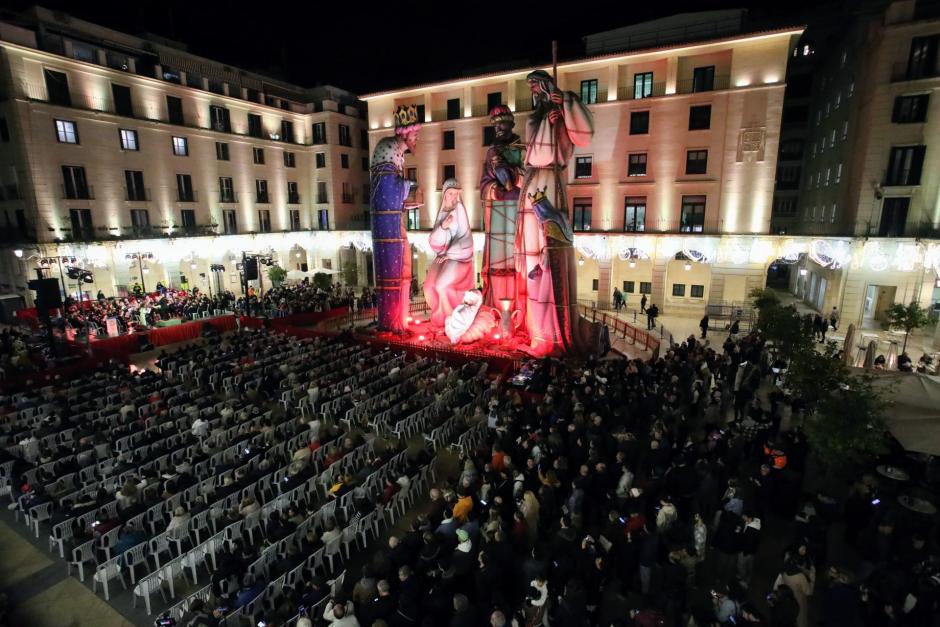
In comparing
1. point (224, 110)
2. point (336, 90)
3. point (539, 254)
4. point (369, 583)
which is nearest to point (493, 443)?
point (369, 583)

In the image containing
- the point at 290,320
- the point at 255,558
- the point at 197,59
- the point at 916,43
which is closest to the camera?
the point at 255,558

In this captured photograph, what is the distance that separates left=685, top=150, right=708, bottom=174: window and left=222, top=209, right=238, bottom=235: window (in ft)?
103

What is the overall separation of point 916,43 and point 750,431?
2283cm

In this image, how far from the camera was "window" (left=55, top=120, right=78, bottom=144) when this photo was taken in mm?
27406

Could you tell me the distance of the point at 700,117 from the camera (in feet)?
91.0

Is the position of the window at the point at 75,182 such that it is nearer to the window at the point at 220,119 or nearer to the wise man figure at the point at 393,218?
the window at the point at 220,119

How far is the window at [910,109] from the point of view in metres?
22.3

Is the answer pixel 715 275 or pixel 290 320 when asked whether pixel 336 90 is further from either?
pixel 715 275

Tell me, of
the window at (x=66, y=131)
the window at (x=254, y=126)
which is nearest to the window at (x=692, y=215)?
the window at (x=254, y=126)

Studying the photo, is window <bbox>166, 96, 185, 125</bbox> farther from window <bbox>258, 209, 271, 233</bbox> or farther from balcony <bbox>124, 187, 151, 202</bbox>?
window <bbox>258, 209, 271, 233</bbox>

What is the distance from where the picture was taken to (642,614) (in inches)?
231

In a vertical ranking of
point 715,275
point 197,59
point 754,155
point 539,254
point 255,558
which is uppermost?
point 197,59

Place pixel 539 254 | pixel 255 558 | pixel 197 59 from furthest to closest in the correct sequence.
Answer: pixel 197 59 → pixel 539 254 → pixel 255 558

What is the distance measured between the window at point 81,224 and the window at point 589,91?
1187 inches
